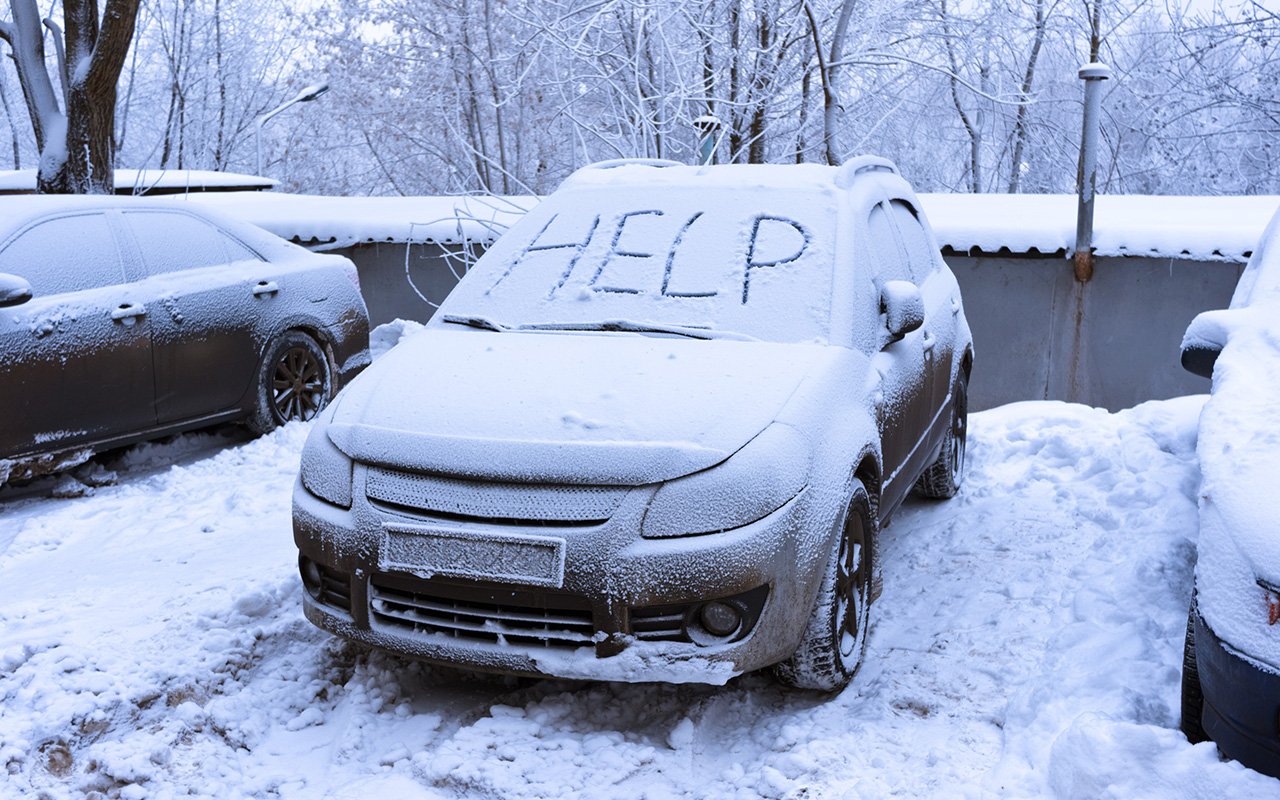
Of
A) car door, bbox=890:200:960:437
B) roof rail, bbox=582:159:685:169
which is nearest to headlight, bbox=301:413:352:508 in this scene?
roof rail, bbox=582:159:685:169

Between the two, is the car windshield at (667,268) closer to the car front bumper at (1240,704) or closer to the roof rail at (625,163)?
the roof rail at (625,163)

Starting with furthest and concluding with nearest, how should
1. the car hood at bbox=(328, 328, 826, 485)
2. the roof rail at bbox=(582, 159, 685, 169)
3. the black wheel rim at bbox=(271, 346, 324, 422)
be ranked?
the black wheel rim at bbox=(271, 346, 324, 422)
the roof rail at bbox=(582, 159, 685, 169)
the car hood at bbox=(328, 328, 826, 485)

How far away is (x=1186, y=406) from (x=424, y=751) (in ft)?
16.4

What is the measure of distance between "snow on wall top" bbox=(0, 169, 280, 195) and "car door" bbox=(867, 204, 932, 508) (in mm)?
13444

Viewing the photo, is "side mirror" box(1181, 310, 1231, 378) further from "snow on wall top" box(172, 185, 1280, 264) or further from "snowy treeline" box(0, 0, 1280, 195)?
"snowy treeline" box(0, 0, 1280, 195)

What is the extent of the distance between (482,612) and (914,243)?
3.01 meters

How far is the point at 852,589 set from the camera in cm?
387

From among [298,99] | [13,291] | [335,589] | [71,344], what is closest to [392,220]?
[71,344]

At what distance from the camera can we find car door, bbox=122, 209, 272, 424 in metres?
6.38

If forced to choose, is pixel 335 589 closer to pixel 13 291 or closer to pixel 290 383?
pixel 13 291

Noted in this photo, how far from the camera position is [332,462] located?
3.64 m

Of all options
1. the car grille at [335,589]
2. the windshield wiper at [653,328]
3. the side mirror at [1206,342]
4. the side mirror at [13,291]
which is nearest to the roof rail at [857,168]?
the windshield wiper at [653,328]

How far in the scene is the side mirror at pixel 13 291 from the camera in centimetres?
552

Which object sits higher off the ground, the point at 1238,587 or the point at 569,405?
the point at 569,405
